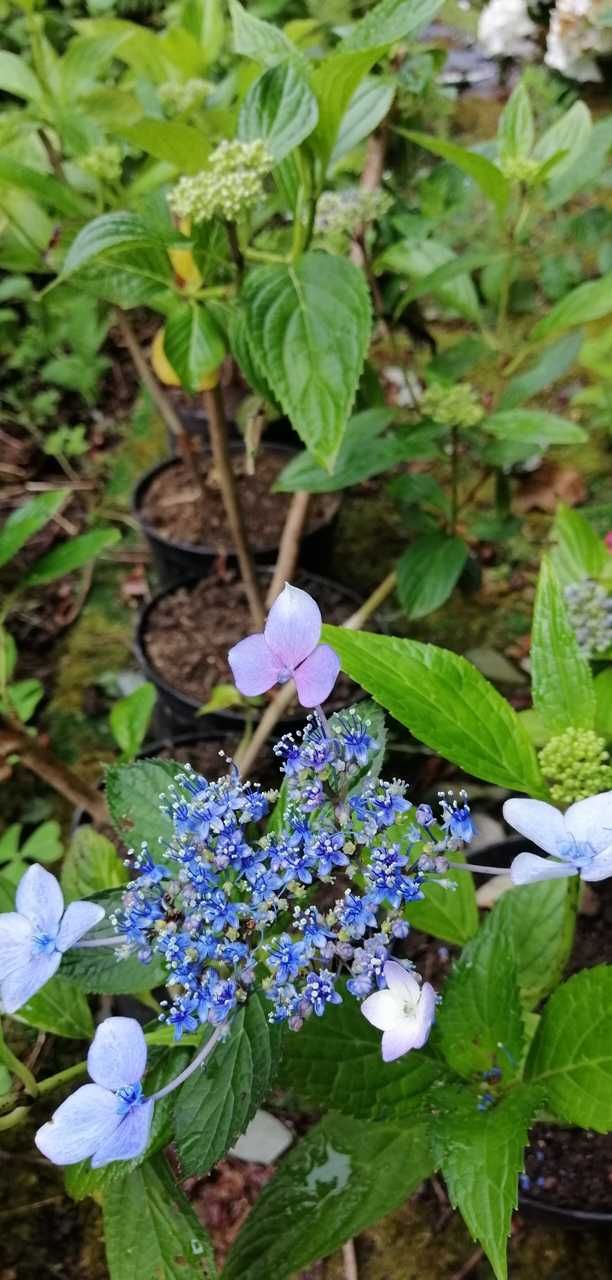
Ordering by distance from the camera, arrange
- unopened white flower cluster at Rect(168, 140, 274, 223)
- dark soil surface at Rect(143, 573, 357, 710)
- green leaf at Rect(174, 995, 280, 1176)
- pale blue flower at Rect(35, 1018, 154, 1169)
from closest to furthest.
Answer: pale blue flower at Rect(35, 1018, 154, 1169) → green leaf at Rect(174, 995, 280, 1176) → unopened white flower cluster at Rect(168, 140, 274, 223) → dark soil surface at Rect(143, 573, 357, 710)

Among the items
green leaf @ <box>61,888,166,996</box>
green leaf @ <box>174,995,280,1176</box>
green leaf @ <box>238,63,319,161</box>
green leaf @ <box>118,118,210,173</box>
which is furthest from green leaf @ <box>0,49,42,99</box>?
green leaf @ <box>174,995,280,1176</box>

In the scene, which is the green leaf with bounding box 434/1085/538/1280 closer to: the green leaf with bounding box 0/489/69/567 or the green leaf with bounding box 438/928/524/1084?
the green leaf with bounding box 438/928/524/1084

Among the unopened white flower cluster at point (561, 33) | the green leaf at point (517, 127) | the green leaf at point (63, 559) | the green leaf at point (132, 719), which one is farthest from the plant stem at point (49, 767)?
the unopened white flower cluster at point (561, 33)

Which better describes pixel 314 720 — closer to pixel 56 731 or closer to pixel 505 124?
pixel 505 124

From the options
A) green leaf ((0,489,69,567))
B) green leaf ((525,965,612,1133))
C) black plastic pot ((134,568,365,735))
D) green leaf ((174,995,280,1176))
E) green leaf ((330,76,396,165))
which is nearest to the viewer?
green leaf ((174,995,280,1176))

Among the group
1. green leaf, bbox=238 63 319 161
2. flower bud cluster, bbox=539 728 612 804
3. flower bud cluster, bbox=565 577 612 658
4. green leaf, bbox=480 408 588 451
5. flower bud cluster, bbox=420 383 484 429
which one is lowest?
flower bud cluster, bbox=565 577 612 658

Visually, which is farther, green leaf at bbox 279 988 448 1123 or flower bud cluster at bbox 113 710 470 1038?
green leaf at bbox 279 988 448 1123

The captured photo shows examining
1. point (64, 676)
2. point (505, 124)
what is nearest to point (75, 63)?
point (505, 124)

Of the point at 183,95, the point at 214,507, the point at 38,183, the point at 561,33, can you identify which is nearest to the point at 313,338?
the point at 38,183
